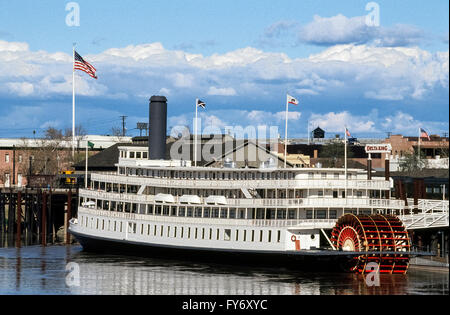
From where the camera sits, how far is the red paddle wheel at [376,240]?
2243 inches

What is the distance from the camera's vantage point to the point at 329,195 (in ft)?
201

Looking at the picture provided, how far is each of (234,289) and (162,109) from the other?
87.6ft

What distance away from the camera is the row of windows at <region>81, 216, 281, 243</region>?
202 feet

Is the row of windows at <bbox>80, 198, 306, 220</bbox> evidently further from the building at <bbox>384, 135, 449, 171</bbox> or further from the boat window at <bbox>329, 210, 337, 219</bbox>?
the building at <bbox>384, 135, 449, 171</bbox>

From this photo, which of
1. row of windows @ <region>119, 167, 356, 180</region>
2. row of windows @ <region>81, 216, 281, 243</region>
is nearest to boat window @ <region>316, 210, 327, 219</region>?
row of windows @ <region>119, 167, 356, 180</region>

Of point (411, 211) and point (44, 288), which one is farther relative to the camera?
point (411, 211)

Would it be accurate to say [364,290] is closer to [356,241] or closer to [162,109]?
[356,241]

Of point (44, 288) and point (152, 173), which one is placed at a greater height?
point (152, 173)

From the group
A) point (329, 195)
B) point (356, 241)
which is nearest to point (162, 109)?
point (329, 195)

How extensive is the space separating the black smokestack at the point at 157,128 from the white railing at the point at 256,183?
513cm

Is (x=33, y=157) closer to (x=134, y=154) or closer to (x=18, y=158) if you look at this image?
(x=18, y=158)

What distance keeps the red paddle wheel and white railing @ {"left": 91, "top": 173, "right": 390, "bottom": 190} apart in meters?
3.19
